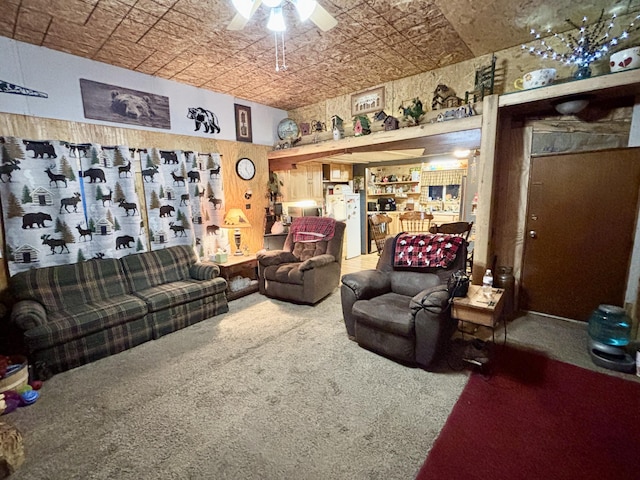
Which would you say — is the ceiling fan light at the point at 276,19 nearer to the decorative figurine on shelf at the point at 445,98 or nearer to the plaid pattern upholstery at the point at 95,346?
the decorative figurine on shelf at the point at 445,98

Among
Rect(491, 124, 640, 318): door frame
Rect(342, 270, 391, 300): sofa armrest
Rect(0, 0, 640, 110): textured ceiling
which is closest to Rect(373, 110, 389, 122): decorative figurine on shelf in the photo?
Rect(0, 0, 640, 110): textured ceiling

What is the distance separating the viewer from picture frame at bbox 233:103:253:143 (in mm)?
4535

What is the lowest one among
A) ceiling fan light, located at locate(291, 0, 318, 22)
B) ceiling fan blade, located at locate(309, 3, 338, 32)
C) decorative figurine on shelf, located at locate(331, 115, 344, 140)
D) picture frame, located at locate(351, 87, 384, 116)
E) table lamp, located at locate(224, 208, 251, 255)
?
table lamp, located at locate(224, 208, 251, 255)

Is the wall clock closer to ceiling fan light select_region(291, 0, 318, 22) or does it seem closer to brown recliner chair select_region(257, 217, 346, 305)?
brown recliner chair select_region(257, 217, 346, 305)

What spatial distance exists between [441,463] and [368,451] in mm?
376

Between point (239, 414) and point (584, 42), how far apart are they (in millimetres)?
3969

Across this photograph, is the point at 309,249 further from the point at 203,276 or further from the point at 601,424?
the point at 601,424

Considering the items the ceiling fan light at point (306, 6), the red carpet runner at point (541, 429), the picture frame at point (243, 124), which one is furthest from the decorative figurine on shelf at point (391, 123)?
the red carpet runner at point (541, 429)

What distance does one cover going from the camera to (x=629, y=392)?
2064mm

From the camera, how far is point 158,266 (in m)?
3.52

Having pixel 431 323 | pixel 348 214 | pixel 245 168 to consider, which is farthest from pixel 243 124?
pixel 431 323

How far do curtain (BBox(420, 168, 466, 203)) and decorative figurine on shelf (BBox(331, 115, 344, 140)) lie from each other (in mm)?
3501

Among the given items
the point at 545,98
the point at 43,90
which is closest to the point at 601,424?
the point at 545,98

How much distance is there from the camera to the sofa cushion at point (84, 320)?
235 cm
